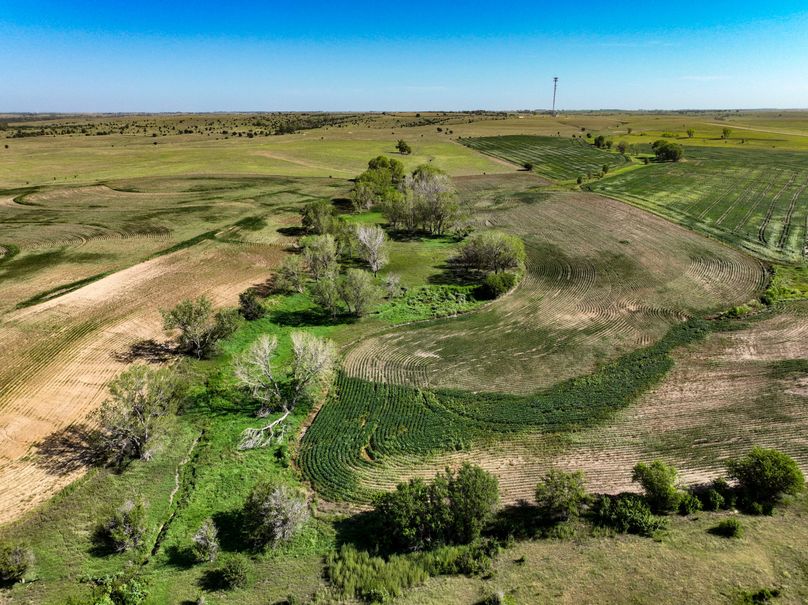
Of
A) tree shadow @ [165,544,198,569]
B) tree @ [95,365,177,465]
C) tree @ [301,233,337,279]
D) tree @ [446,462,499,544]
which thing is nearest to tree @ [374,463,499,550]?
tree @ [446,462,499,544]

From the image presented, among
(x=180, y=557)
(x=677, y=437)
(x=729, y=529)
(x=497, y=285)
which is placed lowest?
(x=180, y=557)

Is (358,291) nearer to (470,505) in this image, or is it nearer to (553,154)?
(470,505)

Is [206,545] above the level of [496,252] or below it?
below

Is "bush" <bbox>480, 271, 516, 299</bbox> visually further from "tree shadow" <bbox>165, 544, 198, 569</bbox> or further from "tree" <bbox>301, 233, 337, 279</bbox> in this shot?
"tree shadow" <bbox>165, 544, 198, 569</bbox>

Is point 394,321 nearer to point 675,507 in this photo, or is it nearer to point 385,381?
point 385,381

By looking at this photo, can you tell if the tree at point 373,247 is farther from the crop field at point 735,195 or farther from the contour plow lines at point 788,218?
the contour plow lines at point 788,218

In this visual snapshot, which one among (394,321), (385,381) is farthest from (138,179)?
(385,381)

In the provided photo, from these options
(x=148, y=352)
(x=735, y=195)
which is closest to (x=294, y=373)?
(x=148, y=352)
